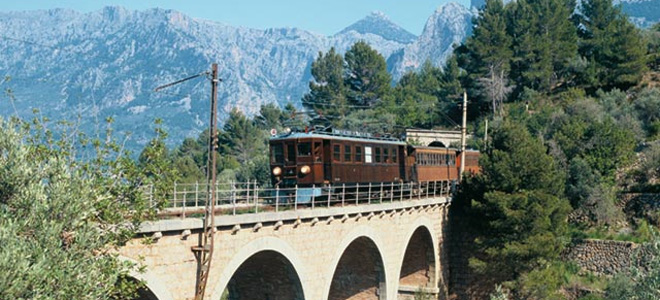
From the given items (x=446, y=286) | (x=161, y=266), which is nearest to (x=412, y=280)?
(x=446, y=286)

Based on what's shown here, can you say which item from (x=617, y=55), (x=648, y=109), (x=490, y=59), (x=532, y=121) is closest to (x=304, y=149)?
(x=532, y=121)

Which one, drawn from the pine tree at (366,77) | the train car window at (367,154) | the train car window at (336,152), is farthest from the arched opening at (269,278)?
the pine tree at (366,77)

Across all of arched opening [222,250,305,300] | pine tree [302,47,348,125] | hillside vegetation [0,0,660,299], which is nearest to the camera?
hillside vegetation [0,0,660,299]

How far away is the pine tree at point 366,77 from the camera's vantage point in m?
74.6

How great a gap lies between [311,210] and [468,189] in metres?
15.6

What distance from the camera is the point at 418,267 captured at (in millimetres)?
34219

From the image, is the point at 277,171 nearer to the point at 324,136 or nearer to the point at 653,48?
the point at 324,136

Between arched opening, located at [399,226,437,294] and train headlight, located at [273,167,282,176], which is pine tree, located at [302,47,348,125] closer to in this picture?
arched opening, located at [399,226,437,294]

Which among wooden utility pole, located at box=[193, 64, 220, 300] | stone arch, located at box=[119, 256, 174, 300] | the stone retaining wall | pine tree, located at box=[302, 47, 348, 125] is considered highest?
pine tree, located at box=[302, 47, 348, 125]

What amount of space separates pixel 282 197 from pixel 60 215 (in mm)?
10696

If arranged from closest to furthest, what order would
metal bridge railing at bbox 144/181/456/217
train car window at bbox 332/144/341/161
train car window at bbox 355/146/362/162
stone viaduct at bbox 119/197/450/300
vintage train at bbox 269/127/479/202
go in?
stone viaduct at bbox 119/197/450/300 → metal bridge railing at bbox 144/181/456/217 → vintage train at bbox 269/127/479/202 → train car window at bbox 332/144/341/161 → train car window at bbox 355/146/362/162

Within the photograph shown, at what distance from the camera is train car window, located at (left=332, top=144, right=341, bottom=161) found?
26.1m

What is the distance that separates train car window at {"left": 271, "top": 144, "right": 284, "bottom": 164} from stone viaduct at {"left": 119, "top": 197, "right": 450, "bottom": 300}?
13.2ft

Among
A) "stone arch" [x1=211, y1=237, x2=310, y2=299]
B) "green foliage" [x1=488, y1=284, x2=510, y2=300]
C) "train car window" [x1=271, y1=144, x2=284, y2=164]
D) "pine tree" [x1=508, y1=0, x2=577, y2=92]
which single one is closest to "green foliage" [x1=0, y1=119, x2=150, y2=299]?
"stone arch" [x1=211, y1=237, x2=310, y2=299]
